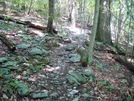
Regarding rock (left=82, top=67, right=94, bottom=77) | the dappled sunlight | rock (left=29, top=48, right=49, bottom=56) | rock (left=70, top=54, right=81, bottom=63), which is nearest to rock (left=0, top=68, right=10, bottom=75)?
rock (left=29, top=48, right=49, bottom=56)

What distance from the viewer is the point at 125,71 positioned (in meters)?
7.33

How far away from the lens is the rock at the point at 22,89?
443 cm

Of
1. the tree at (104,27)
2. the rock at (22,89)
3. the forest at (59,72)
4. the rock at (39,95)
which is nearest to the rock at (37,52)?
the forest at (59,72)

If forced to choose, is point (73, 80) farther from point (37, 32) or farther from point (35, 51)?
point (37, 32)

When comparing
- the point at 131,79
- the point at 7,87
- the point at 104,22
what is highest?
the point at 104,22

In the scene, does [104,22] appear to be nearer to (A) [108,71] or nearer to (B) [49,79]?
(A) [108,71]

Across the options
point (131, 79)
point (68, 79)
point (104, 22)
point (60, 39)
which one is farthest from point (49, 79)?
point (104, 22)

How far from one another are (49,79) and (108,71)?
2559mm

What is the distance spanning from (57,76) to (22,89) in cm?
138

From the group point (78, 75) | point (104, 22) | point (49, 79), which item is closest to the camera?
point (49, 79)

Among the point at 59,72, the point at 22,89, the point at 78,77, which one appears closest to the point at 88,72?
the point at 78,77

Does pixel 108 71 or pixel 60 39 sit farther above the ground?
pixel 60 39

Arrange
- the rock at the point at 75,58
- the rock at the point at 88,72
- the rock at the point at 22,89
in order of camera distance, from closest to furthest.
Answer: the rock at the point at 22,89 < the rock at the point at 88,72 < the rock at the point at 75,58

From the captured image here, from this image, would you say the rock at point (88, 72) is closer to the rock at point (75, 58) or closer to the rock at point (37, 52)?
the rock at point (75, 58)
